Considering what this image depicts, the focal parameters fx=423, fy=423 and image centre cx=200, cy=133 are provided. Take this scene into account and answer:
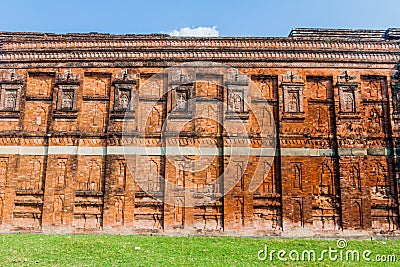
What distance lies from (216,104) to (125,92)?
3.68 metres

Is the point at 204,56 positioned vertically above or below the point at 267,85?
above

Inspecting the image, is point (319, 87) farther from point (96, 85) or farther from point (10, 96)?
point (10, 96)

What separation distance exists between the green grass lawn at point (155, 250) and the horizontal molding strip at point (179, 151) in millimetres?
3228

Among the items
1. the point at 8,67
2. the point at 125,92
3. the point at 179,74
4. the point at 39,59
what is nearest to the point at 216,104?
the point at 179,74

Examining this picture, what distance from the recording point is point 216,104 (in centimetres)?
1684

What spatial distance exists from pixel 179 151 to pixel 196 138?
0.84 metres

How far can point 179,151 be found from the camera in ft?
53.9

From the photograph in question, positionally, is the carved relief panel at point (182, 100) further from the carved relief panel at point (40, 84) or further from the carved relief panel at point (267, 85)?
the carved relief panel at point (40, 84)

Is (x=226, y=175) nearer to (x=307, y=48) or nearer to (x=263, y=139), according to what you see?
(x=263, y=139)

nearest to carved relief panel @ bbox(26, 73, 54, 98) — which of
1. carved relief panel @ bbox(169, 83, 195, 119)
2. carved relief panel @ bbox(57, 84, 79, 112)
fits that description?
carved relief panel @ bbox(57, 84, 79, 112)

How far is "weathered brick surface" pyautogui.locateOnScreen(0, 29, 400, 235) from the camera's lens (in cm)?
1602

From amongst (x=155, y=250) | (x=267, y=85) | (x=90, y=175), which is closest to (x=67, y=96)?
(x=90, y=175)

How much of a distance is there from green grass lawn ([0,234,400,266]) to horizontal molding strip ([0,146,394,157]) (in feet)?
10.6

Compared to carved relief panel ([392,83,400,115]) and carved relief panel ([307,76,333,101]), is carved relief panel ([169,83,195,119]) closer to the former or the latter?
carved relief panel ([307,76,333,101])
